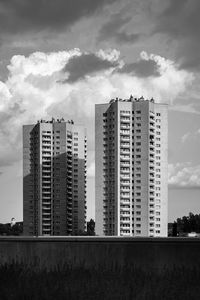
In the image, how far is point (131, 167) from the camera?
140m

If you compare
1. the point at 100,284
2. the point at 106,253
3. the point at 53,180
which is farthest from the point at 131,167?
the point at 100,284

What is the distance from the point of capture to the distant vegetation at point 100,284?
2095 cm

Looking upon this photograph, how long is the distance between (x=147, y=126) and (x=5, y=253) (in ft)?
352

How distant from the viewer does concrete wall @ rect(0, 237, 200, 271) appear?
2945 centimetres

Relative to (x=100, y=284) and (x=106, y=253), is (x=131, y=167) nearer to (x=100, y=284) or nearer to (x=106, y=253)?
(x=106, y=253)

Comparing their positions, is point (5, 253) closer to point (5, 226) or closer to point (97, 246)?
point (97, 246)

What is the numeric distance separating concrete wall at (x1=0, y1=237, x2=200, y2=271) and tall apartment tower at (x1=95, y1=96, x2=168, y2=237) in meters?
100

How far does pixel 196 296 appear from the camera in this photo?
20828 mm

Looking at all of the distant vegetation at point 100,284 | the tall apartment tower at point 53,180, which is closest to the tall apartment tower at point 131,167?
the tall apartment tower at point 53,180

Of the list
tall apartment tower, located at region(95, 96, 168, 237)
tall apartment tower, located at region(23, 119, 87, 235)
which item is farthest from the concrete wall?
tall apartment tower, located at region(23, 119, 87, 235)

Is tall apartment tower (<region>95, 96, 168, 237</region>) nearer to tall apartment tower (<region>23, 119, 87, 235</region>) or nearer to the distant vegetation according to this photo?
tall apartment tower (<region>23, 119, 87, 235</region>)

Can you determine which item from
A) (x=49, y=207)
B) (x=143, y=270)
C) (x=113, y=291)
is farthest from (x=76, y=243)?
(x=49, y=207)

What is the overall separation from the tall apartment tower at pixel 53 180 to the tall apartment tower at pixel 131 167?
66.2 ft

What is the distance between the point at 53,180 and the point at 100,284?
134 metres
